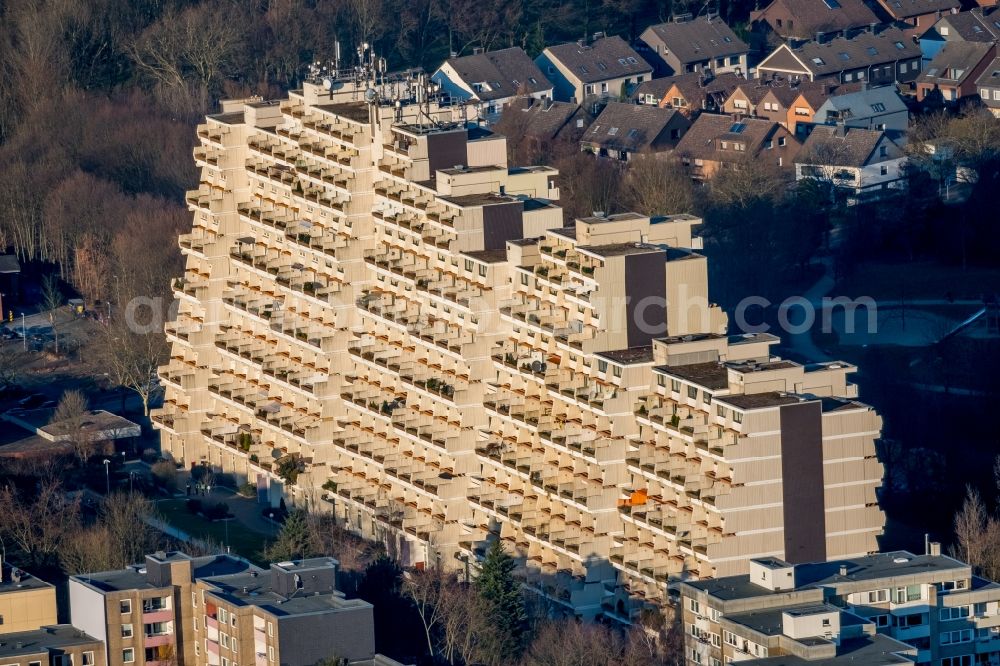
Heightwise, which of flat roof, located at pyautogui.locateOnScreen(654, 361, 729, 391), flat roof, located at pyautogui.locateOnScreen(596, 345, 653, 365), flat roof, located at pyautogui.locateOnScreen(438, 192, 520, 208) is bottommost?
flat roof, located at pyautogui.locateOnScreen(654, 361, 729, 391)

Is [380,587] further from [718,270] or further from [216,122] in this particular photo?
[718,270]

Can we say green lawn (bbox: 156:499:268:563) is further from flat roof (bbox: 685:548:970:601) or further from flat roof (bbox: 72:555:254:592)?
flat roof (bbox: 685:548:970:601)

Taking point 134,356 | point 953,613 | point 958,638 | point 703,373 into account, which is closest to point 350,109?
point 134,356

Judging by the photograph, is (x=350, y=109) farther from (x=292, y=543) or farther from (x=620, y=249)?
(x=292, y=543)

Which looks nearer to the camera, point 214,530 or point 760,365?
point 760,365

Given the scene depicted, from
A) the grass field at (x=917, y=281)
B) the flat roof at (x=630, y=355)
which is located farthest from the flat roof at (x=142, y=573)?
the grass field at (x=917, y=281)

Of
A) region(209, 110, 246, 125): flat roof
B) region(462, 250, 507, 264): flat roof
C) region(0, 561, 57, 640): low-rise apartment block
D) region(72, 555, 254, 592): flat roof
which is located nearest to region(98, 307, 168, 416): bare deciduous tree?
region(209, 110, 246, 125): flat roof
